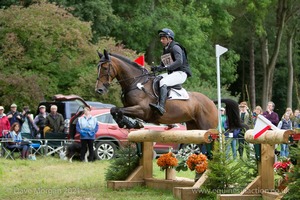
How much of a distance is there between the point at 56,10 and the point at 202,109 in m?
18.4

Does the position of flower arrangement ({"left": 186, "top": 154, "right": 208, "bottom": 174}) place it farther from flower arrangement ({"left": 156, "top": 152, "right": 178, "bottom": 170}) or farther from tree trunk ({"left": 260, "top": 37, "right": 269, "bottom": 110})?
tree trunk ({"left": 260, "top": 37, "right": 269, "bottom": 110})

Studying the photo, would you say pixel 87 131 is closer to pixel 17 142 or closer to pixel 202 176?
pixel 17 142

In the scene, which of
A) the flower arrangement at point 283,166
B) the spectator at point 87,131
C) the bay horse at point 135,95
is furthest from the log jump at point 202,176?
the spectator at point 87,131

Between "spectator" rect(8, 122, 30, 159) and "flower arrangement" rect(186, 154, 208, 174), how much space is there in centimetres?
1028

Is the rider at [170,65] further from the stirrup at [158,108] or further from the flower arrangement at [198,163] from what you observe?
the flower arrangement at [198,163]

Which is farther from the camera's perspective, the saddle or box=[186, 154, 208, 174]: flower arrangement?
the saddle

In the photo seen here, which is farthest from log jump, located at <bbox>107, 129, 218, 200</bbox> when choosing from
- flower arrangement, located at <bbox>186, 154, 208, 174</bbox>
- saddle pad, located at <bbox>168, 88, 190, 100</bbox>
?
saddle pad, located at <bbox>168, 88, 190, 100</bbox>

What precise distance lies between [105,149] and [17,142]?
2641 mm

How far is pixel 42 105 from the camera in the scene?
2505cm

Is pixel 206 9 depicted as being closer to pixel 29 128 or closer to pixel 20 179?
pixel 29 128

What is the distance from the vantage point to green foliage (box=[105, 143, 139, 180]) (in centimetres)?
1422

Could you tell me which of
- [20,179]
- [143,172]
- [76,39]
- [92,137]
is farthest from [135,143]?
[76,39]

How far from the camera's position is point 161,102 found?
46.0 ft

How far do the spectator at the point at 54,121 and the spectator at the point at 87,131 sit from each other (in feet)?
6.70
